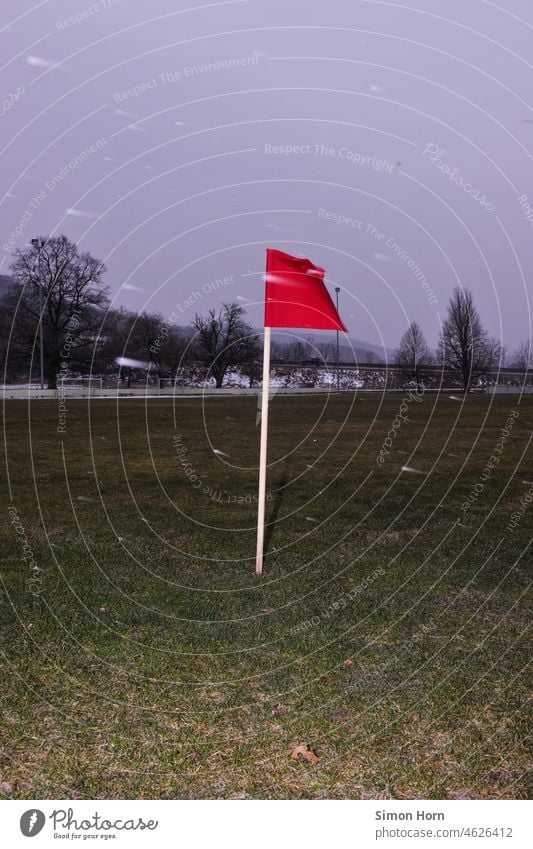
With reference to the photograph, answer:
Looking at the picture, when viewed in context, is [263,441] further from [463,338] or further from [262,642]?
[463,338]

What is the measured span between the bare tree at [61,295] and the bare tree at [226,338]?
30.4ft

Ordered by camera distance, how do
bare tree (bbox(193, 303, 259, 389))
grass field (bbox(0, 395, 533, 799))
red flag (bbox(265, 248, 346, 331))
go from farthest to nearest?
bare tree (bbox(193, 303, 259, 389)), red flag (bbox(265, 248, 346, 331)), grass field (bbox(0, 395, 533, 799))

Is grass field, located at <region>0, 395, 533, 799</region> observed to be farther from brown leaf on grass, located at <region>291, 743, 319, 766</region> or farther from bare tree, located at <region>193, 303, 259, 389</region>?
bare tree, located at <region>193, 303, 259, 389</region>

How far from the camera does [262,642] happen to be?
6742 mm

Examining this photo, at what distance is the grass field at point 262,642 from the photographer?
4.64 m

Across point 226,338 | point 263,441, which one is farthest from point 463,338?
point 263,441

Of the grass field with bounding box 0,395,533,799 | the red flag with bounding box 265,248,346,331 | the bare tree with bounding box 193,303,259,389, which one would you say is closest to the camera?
the grass field with bounding box 0,395,533,799

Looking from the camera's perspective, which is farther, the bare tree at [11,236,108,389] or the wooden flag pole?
the bare tree at [11,236,108,389]

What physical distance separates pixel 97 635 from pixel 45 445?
15.7 m

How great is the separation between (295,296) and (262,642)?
12.7 ft

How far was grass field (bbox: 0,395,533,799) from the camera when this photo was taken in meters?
4.64

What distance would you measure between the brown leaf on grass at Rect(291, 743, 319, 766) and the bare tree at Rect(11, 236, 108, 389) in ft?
153

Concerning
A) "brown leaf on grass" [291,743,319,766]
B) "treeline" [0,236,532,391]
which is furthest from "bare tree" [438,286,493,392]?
"brown leaf on grass" [291,743,319,766]

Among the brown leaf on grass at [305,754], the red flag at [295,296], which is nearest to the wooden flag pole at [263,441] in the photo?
the red flag at [295,296]
